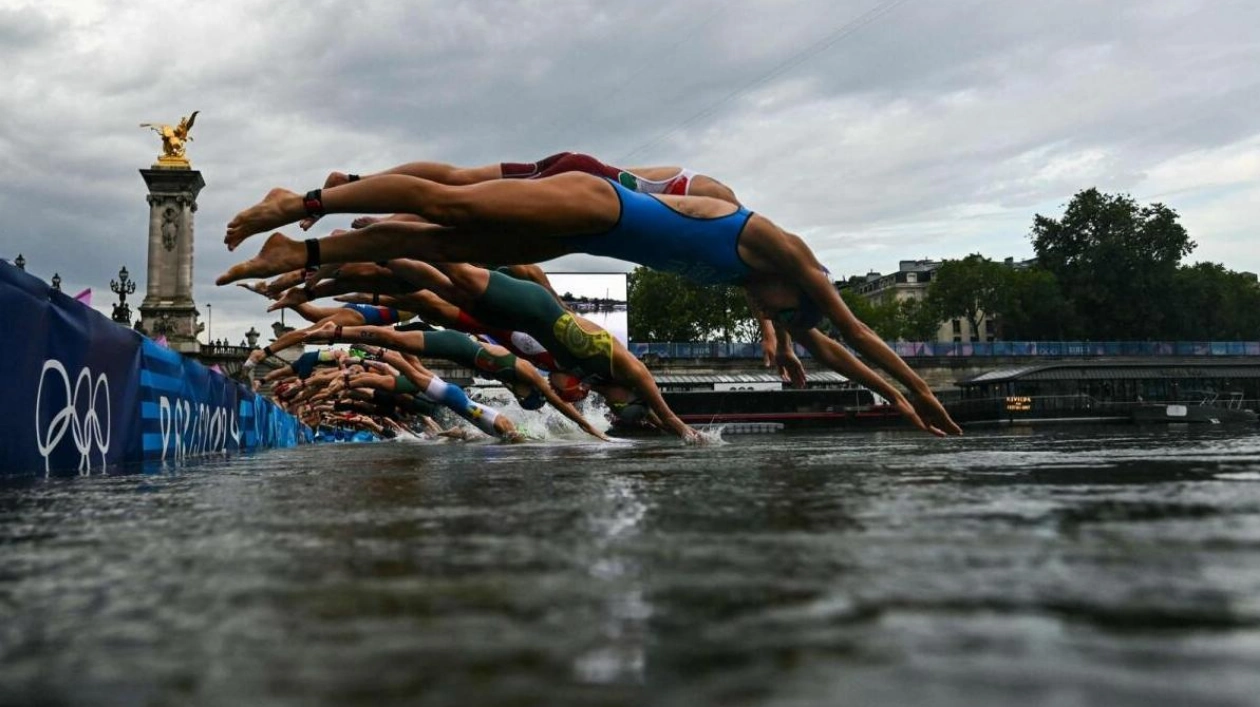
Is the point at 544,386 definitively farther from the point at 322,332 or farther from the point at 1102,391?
the point at 1102,391

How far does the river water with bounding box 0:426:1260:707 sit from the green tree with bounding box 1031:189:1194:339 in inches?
3212

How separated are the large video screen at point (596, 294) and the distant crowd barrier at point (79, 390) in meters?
37.5

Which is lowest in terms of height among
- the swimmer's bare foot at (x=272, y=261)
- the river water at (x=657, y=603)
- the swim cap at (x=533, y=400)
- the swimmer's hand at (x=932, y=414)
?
the river water at (x=657, y=603)

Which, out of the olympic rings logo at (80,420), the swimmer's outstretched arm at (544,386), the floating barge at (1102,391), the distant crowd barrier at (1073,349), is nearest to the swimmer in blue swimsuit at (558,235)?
the olympic rings logo at (80,420)

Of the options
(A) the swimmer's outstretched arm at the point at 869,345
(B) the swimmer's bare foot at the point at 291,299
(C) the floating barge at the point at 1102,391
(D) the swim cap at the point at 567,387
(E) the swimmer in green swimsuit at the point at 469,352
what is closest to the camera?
(A) the swimmer's outstretched arm at the point at 869,345

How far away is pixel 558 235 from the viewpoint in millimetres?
5520

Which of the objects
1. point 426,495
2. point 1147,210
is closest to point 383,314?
point 426,495

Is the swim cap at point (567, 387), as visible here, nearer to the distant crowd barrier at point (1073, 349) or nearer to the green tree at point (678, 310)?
the distant crowd barrier at point (1073, 349)

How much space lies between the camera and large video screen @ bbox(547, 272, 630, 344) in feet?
156

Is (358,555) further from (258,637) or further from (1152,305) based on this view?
(1152,305)

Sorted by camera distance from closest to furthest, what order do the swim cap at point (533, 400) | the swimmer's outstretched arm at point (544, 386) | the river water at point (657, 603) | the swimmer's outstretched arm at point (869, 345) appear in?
the river water at point (657, 603) < the swimmer's outstretched arm at point (869, 345) < the swimmer's outstretched arm at point (544, 386) < the swim cap at point (533, 400)

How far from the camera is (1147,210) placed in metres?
75.1

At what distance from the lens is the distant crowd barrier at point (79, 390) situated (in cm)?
507

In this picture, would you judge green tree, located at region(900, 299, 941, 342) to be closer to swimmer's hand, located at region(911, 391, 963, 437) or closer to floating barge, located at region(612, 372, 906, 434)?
floating barge, located at region(612, 372, 906, 434)
